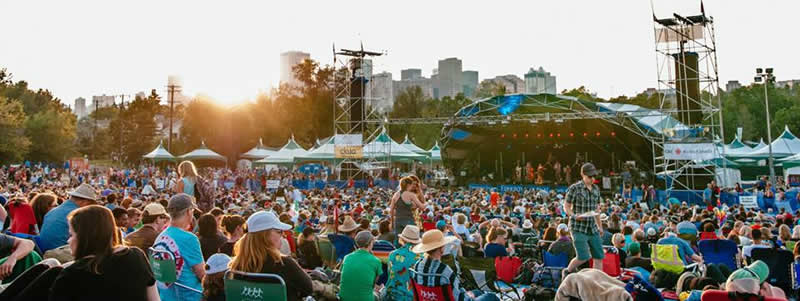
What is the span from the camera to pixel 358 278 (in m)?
4.79

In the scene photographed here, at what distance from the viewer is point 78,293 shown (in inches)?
102

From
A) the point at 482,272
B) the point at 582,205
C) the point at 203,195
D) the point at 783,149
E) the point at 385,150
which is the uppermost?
the point at 385,150

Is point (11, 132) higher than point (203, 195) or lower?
higher

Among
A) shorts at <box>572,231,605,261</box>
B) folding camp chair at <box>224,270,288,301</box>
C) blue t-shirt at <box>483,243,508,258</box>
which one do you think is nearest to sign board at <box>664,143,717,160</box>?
blue t-shirt at <box>483,243,508,258</box>

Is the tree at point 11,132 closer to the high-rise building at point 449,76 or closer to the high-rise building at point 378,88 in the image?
the high-rise building at point 378,88

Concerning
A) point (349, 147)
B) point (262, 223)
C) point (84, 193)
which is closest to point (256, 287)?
point (262, 223)

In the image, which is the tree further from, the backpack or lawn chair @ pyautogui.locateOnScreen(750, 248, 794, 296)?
lawn chair @ pyautogui.locateOnScreen(750, 248, 794, 296)

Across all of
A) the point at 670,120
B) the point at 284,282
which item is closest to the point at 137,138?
the point at 670,120

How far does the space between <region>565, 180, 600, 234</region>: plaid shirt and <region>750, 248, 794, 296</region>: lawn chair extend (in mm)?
2176

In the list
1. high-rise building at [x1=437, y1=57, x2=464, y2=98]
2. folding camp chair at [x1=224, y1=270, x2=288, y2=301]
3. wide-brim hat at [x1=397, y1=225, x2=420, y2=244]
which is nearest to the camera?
folding camp chair at [x1=224, y1=270, x2=288, y2=301]

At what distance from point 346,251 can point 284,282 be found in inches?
165

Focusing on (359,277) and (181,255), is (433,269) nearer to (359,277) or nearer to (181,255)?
(359,277)

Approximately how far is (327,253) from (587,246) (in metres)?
3.21

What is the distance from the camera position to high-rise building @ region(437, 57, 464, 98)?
179m
